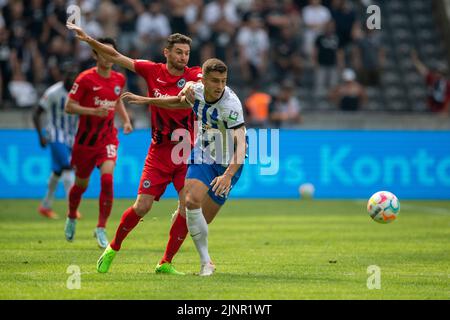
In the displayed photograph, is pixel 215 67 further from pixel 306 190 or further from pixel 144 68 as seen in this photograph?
pixel 306 190

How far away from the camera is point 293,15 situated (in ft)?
88.8

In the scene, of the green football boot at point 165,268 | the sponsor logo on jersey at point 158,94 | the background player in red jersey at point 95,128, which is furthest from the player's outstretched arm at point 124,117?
the green football boot at point 165,268

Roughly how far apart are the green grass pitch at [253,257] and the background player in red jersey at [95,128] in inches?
26.7

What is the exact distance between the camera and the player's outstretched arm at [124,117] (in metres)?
13.2

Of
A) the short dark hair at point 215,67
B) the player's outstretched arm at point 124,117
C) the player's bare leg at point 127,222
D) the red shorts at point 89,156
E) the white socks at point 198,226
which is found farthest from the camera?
the red shorts at point 89,156

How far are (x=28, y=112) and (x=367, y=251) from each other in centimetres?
1269

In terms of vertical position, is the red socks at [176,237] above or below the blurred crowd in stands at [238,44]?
below

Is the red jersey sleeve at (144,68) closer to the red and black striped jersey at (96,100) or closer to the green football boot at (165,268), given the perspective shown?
the green football boot at (165,268)

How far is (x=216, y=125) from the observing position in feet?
32.9

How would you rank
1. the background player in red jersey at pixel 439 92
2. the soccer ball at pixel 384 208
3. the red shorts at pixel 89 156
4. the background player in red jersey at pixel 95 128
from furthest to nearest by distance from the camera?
the background player in red jersey at pixel 439 92, the red shorts at pixel 89 156, the background player in red jersey at pixel 95 128, the soccer ball at pixel 384 208

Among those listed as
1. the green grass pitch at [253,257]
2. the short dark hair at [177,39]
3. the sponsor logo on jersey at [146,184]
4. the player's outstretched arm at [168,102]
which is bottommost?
the green grass pitch at [253,257]

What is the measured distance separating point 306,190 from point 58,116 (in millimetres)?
7083

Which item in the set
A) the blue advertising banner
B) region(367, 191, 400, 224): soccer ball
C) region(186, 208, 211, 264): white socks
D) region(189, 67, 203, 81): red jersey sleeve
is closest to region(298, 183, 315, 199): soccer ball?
the blue advertising banner
